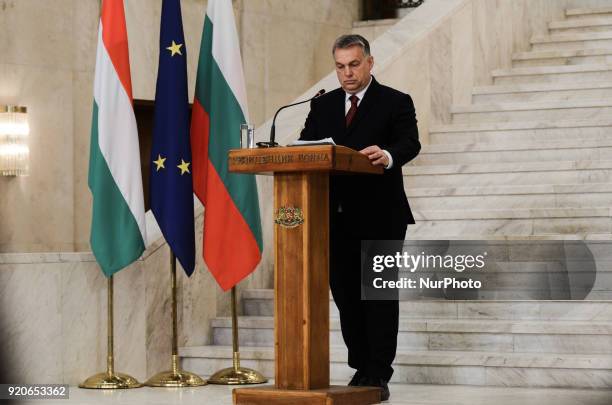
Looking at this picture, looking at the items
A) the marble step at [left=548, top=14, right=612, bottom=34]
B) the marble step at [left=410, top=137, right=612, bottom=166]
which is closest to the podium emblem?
the marble step at [left=410, top=137, right=612, bottom=166]

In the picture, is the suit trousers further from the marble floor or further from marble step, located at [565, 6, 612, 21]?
marble step, located at [565, 6, 612, 21]

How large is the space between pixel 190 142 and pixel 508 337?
6.75 ft

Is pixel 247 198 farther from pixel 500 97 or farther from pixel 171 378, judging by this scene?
pixel 500 97

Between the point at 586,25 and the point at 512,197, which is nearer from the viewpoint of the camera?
the point at 512,197

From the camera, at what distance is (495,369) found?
612 centimetres

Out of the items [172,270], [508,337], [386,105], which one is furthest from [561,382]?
[172,270]

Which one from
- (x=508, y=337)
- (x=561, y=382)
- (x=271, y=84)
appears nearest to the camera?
(x=561, y=382)

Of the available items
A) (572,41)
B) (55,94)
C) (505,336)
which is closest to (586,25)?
(572,41)

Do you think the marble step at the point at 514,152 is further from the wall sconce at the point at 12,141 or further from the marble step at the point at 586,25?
the wall sconce at the point at 12,141

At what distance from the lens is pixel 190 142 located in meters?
6.61

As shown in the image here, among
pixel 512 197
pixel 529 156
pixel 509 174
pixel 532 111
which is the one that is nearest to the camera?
pixel 512 197

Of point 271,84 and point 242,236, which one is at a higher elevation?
point 271,84

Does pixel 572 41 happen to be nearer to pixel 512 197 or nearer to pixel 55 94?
pixel 512 197

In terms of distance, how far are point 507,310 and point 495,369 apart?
68 cm
